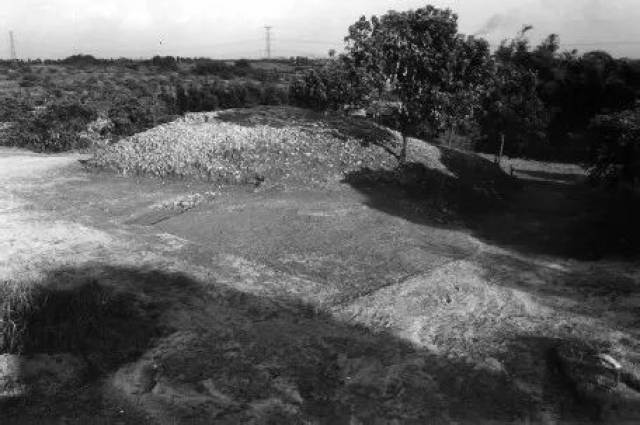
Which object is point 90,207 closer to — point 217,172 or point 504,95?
point 217,172

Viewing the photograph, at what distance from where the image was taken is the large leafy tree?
13.3 m

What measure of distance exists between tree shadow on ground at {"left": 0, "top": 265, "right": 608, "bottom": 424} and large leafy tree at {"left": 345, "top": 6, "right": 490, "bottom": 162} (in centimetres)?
760

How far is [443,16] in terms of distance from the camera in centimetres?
1334

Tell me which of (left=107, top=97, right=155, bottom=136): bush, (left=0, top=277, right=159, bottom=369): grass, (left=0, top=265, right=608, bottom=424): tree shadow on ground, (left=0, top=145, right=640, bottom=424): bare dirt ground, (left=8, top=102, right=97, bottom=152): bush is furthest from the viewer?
(left=107, top=97, right=155, bottom=136): bush

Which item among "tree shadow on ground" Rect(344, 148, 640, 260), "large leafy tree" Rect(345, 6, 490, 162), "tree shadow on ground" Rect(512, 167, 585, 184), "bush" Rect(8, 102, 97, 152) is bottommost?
"tree shadow on ground" Rect(512, 167, 585, 184)

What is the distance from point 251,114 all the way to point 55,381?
12866 mm

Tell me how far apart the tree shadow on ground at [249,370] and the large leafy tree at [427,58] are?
7.60m

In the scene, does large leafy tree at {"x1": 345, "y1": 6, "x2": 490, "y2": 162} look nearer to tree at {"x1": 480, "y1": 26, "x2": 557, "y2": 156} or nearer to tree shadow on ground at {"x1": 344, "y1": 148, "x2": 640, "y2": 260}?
tree shadow on ground at {"x1": 344, "y1": 148, "x2": 640, "y2": 260}

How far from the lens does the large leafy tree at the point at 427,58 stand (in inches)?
524

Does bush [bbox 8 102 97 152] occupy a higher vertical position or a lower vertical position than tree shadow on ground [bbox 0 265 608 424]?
higher

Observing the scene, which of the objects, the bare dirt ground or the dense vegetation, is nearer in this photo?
the bare dirt ground

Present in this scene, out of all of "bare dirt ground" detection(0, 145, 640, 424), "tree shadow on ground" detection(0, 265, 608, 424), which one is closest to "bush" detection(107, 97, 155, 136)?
"bare dirt ground" detection(0, 145, 640, 424)

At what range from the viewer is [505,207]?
48.3 feet

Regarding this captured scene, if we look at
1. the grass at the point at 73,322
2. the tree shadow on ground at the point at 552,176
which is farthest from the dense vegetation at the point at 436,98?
the grass at the point at 73,322
